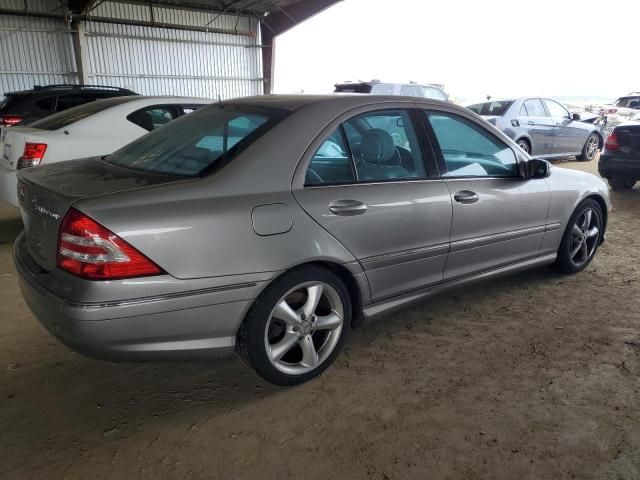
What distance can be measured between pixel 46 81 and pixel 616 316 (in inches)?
603

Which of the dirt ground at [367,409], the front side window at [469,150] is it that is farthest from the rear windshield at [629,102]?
the front side window at [469,150]

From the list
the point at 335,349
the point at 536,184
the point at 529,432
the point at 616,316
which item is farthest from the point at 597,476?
the point at 536,184

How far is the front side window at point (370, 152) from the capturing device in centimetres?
253

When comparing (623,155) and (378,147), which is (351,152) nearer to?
(378,147)

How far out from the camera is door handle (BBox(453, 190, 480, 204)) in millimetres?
2984

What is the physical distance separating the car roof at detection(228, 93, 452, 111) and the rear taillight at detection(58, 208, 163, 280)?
3.74 feet

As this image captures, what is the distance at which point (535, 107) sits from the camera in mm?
10062

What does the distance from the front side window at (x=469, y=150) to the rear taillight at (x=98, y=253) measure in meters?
1.86

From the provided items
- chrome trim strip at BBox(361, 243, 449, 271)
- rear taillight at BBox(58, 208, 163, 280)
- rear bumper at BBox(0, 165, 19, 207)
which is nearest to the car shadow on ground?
rear bumper at BBox(0, 165, 19, 207)

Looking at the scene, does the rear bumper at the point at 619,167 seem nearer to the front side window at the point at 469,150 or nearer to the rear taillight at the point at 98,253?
the front side window at the point at 469,150

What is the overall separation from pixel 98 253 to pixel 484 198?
228 centimetres

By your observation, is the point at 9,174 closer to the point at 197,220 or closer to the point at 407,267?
the point at 197,220

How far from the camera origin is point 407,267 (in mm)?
2832

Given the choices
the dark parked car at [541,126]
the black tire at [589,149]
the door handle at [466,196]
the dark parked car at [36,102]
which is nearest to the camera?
the door handle at [466,196]
